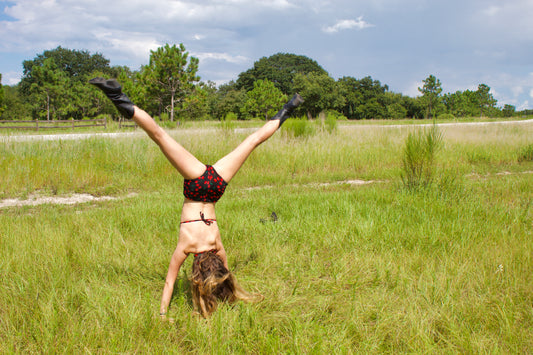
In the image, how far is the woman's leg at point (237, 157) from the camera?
2654 mm

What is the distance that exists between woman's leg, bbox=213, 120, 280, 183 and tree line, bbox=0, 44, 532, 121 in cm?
1794

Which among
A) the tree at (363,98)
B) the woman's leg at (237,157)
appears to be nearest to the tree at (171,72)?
the woman's leg at (237,157)

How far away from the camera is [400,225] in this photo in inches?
158

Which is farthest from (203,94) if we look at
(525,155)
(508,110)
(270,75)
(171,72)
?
(508,110)

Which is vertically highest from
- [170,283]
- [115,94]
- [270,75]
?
[270,75]

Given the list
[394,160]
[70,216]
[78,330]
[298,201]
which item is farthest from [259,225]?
[394,160]

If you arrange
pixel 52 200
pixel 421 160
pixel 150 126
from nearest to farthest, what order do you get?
pixel 150 126 < pixel 421 160 < pixel 52 200

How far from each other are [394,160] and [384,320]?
7855mm

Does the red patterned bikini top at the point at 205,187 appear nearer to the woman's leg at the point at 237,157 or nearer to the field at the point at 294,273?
the woman's leg at the point at 237,157

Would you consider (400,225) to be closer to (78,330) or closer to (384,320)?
(384,320)

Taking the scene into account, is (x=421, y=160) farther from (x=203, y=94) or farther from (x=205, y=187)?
(x=203, y=94)

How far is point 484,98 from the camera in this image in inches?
1812

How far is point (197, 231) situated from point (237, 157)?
67 centimetres

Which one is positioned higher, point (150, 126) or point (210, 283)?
point (150, 126)
